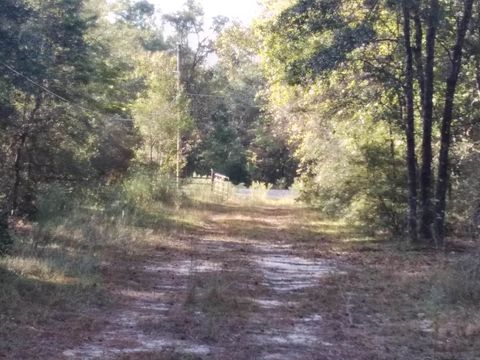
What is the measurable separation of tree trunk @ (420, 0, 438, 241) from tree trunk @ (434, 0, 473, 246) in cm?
43

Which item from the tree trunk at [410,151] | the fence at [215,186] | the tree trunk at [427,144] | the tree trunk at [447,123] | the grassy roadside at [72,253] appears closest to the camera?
the grassy roadside at [72,253]

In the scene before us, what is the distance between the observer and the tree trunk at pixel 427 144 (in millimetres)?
16578

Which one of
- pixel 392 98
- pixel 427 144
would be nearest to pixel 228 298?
pixel 427 144

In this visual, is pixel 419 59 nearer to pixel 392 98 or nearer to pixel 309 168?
pixel 392 98

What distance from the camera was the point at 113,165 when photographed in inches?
1144

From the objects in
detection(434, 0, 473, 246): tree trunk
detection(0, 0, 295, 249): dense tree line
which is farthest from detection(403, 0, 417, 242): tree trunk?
detection(0, 0, 295, 249): dense tree line

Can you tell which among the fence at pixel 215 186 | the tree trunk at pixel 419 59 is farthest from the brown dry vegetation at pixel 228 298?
the fence at pixel 215 186

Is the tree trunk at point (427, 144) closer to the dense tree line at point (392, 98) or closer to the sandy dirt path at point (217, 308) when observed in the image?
the dense tree line at point (392, 98)

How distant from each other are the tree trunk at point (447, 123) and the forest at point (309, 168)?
42 millimetres

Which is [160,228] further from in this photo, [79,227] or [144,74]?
[144,74]

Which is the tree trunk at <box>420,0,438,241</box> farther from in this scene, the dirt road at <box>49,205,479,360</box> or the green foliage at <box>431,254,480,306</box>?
the green foliage at <box>431,254,480,306</box>

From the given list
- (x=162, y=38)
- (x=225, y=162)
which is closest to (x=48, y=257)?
(x=225, y=162)

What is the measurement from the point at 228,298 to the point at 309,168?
1818 cm

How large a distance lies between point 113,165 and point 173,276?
53.9 ft
